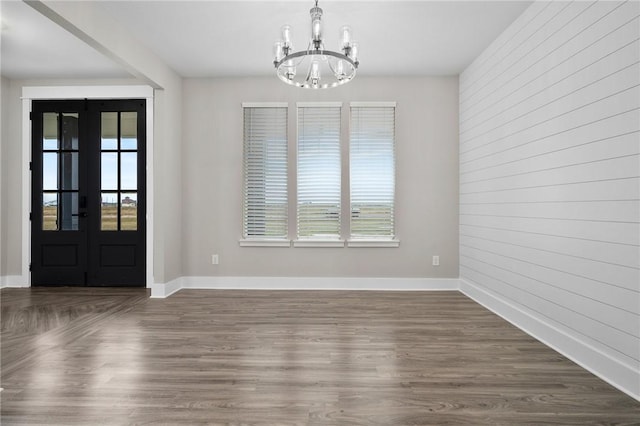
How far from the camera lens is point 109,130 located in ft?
17.7

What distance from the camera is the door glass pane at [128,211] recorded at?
5375 mm

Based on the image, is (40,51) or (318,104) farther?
(318,104)

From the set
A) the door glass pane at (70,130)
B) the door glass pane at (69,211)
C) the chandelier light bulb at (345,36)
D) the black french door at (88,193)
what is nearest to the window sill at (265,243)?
the black french door at (88,193)

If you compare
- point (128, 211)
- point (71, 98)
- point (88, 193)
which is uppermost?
point (71, 98)

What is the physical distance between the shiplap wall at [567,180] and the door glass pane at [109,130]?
16.1 ft

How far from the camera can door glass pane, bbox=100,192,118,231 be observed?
17.7 feet

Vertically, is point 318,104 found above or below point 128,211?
above

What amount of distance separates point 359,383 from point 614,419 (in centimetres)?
139

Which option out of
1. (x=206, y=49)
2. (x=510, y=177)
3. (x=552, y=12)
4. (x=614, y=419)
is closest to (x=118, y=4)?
(x=206, y=49)

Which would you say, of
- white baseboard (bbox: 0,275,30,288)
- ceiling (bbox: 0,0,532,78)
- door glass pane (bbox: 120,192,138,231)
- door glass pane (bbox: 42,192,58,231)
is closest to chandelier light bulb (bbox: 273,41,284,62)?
ceiling (bbox: 0,0,532,78)

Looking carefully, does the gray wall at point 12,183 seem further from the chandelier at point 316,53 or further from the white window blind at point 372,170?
the white window blind at point 372,170

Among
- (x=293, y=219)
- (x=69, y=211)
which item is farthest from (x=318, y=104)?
(x=69, y=211)

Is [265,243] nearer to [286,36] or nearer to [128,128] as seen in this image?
[128,128]

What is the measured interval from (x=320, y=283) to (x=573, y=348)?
3088mm
